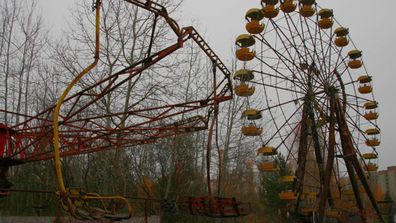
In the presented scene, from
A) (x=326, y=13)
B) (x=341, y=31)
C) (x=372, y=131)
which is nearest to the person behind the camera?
(x=326, y=13)

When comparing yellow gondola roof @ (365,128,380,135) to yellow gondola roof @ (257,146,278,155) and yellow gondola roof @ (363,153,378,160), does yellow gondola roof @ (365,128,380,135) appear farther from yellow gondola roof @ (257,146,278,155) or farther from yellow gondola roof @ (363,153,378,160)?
yellow gondola roof @ (257,146,278,155)

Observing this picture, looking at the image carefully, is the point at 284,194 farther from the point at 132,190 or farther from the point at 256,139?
the point at 256,139

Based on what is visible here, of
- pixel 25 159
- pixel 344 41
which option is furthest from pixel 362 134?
pixel 25 159

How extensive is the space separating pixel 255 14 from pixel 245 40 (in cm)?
106

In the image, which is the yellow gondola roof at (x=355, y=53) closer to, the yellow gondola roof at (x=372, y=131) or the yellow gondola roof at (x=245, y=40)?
the yellow gondola roof at (x=372, y=131)

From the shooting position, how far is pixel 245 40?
16062 millimetres

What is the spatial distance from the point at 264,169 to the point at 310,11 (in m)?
6.60

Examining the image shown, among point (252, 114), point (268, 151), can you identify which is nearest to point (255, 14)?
point (252, 114)

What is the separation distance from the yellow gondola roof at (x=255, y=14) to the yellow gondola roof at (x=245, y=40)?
2.57ft

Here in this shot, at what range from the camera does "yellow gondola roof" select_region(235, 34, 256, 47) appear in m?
15.9

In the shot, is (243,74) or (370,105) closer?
(243,74)

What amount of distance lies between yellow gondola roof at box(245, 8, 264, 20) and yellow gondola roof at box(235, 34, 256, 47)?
784 mm

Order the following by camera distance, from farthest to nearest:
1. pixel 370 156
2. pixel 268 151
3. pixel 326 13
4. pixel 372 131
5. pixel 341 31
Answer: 1. pixel 370 156
2. pixel 372 131
3. pixel 341 31
4. pixel 326 13
5. pixel 268 151

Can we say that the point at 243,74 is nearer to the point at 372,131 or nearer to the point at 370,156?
the point at 372,131
